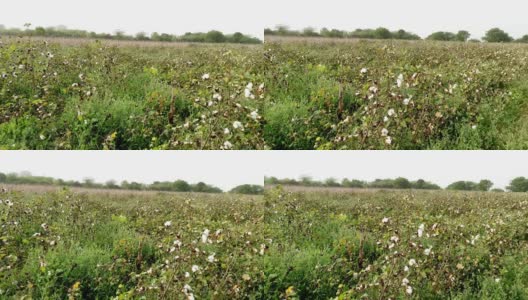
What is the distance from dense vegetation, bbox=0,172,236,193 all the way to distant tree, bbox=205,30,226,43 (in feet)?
5.42

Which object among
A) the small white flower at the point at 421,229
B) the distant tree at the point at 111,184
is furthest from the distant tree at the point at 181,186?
the small white flower at the point at 421,229

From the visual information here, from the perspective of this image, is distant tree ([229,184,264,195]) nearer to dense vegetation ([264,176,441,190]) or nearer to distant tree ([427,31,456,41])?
dense vegetation ([264,176,441,190])

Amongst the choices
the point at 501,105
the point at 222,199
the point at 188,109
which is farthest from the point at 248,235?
the point at 501,105

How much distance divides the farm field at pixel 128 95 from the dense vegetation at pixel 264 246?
713mm

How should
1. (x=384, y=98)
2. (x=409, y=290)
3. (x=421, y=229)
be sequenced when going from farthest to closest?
(x=384, y=98)
(x=421, y=229)
(x=409, y=290)

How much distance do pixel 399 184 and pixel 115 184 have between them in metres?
2.85

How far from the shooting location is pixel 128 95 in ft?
17.6

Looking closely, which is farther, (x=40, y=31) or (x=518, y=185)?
(x=40, y=31)

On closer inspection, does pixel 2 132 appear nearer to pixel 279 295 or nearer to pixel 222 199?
pixel 222 199

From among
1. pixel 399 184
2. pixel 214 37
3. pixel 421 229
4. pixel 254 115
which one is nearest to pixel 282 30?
pixel 214 37

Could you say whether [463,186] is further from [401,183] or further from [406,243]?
[406,243]

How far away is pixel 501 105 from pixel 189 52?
330 cm

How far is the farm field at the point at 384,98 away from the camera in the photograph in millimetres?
5008

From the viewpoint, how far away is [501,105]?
17.2ft
